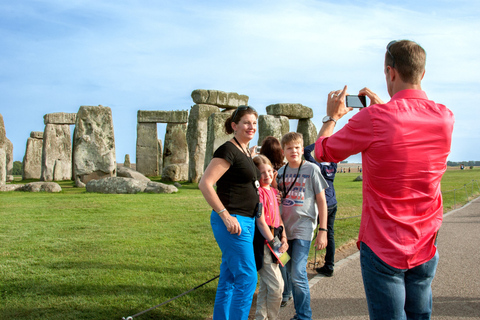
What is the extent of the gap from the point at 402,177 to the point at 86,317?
2.89 meters

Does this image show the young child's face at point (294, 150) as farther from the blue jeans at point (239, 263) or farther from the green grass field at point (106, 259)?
the green grass field at point (106, 259)

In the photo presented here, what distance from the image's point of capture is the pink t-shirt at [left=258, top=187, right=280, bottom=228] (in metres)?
Answer: 3.42

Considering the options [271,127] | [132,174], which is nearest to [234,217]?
[271,127]

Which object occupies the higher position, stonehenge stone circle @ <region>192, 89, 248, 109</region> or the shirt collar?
stonehenge stone circle @ <region>192, 89, 248, 109</region>

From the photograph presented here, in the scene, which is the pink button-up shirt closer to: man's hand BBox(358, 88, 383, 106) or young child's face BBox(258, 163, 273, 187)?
man's hand BBox(358, 88, 383, 106)

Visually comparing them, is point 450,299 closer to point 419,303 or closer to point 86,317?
point 419,303

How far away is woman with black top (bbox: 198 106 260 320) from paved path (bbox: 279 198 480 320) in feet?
2.71

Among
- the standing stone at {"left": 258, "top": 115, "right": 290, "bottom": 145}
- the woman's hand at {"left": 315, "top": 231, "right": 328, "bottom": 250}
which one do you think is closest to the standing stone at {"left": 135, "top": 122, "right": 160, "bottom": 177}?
the standing stone at {"left": 258, "top": 115, "right": 290, "bottom": 145}

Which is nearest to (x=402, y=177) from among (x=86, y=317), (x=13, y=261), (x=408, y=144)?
(x=408, y=144)

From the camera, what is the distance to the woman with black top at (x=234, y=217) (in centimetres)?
296

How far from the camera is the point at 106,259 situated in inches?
210

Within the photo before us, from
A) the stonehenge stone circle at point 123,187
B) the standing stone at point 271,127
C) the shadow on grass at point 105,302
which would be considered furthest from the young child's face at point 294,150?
the standing stone at point 271,127

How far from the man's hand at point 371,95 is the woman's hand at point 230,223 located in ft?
3.77

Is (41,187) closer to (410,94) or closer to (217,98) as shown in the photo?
(217,98)
